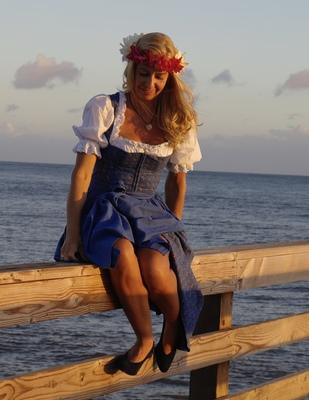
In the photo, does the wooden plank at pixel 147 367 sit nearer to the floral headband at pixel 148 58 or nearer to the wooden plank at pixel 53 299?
the wooden plank at pixel 53 299

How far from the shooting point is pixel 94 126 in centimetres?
334

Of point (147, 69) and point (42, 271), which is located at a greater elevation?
point (147, 69)

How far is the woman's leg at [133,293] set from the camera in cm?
318

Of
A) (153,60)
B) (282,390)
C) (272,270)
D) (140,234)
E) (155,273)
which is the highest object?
(153,60)

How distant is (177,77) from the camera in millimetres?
3529

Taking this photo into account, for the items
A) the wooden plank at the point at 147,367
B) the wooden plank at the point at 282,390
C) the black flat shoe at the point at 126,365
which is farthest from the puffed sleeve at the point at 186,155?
the wooden plank at the point at 282,390

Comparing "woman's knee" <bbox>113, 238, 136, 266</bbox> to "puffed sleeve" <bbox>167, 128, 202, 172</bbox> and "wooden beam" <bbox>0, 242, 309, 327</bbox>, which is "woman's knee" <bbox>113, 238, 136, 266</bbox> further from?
"puffed sleeve" <bbox>167, 128, 202, 172</bbox>

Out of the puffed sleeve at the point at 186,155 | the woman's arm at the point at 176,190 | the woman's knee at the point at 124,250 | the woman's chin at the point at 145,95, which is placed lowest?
the woman's knee at the point at 124,250

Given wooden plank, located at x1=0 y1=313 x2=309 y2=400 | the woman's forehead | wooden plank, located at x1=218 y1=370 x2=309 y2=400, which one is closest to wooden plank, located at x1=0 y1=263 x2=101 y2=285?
wooden plank, located at x1=0 y1=313 x2=309 y2=400

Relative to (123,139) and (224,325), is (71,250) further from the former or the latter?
(224,325)

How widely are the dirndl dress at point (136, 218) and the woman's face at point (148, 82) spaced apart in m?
0.21

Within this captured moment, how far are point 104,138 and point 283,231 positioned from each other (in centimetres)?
3005

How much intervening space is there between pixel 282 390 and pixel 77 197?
1469 mm

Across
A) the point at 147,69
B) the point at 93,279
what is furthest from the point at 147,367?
the point at 147,69
